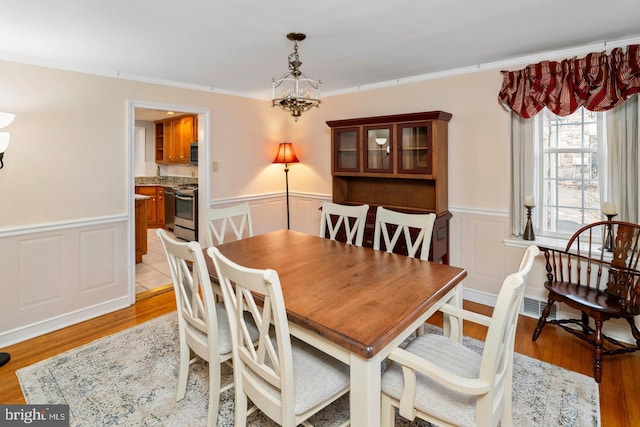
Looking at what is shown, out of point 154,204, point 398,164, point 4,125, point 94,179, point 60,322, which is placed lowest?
point 60,322

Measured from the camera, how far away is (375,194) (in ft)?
12.9

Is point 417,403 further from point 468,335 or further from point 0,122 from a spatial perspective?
point 0,122

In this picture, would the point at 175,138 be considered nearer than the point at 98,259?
No

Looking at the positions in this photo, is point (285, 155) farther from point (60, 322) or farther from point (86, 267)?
point (60, 322)

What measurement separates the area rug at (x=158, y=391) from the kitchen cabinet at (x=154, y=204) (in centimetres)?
442

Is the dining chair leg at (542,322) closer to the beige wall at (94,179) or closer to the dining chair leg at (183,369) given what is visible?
the beige wall at (94,179)

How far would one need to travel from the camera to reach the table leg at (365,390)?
122 centimetres

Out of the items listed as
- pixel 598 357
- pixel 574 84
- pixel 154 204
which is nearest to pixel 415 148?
pixel 574 84

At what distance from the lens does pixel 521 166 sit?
3062mm

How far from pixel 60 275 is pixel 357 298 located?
9.04 ft

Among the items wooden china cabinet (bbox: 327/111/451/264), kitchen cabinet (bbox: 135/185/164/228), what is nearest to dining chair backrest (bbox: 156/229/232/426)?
wooden china cabinet (bbox: 327/111/451/264)

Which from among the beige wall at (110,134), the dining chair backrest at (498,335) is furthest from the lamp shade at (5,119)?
the dining chair backrest at (498,335)

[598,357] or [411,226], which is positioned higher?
[411,226]

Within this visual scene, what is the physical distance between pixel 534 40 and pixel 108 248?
12.8 ft
